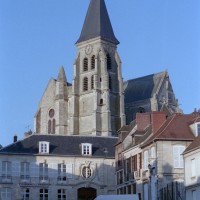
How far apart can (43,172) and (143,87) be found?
44.7m

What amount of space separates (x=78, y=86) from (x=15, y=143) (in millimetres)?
37132

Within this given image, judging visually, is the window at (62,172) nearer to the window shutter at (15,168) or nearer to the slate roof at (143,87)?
the window shutter at (15,168)

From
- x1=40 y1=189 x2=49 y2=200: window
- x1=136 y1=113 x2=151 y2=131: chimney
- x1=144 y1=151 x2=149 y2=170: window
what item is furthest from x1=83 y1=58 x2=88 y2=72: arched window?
x1=144 y1=151 x2=149 y2=170: window

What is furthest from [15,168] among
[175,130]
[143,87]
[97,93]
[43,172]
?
[143,87]

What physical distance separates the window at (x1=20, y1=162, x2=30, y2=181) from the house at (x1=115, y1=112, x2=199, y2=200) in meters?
12.9

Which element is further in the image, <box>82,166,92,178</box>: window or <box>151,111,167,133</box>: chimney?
<box>82,166,92,178</box>: window

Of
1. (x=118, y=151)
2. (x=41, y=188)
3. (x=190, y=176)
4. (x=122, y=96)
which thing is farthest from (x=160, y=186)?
(x=122, y=96)

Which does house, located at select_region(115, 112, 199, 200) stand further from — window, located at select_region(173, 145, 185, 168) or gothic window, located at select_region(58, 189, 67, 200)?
gothic window, located at select_region(58, 189, 67, 200)

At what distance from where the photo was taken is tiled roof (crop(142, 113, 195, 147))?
1681 inches

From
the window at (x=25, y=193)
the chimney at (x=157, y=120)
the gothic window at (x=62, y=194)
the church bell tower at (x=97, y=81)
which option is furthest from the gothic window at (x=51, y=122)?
the chimney at (x=157, y=120)

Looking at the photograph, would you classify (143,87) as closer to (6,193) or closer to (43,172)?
(43,172)

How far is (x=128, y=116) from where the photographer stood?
326 ft

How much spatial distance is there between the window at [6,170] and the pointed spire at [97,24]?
41924 millimetres

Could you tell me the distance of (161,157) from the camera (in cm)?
4269
